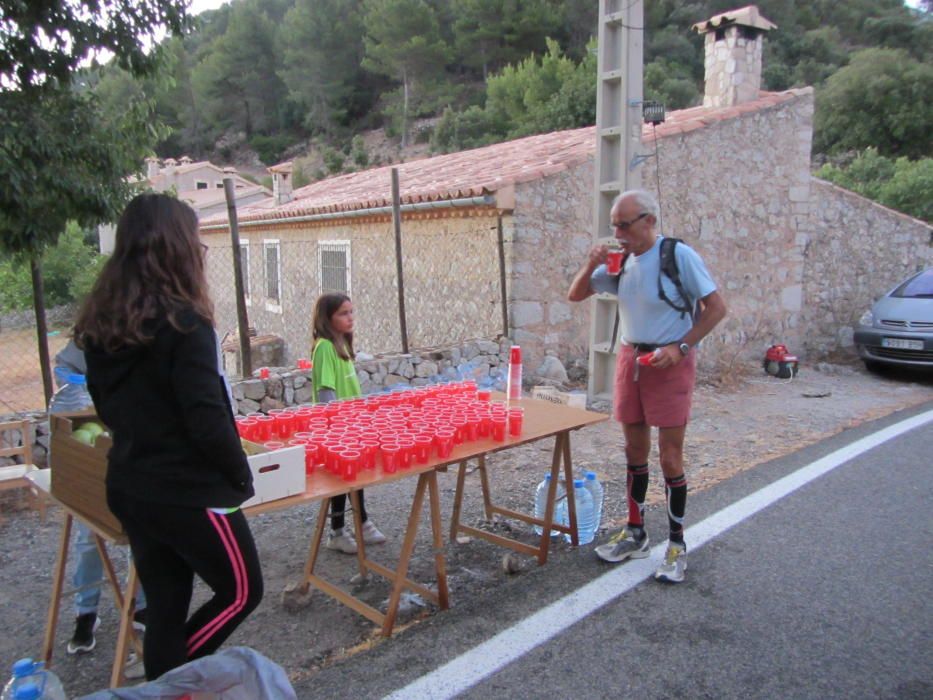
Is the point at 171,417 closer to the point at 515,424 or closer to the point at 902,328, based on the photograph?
the point at 515,424

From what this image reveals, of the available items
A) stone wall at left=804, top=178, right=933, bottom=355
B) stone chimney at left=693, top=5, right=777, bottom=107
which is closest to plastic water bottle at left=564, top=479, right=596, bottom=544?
stone chimney at left=693, top=5, right=777, bottom=107

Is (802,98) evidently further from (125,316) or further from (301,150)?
(301,150)

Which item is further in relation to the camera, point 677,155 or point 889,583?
point 677,155

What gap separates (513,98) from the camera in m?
38.0

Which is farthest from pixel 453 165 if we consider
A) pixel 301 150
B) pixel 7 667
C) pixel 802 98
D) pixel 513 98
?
pixel 301 150

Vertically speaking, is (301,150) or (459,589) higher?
(301,150)

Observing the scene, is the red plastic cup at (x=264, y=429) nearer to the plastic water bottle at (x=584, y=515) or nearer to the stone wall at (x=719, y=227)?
the plastic water bottle at (x=584, y=515)

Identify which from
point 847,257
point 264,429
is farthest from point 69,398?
point 847,257

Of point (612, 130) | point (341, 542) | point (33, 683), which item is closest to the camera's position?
point (33, 683)

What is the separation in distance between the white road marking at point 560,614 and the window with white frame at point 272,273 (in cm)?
1166

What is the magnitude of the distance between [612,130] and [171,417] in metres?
5.90

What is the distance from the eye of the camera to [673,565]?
3504 mm

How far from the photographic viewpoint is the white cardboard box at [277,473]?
255cm

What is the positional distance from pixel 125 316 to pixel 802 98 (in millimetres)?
11488
